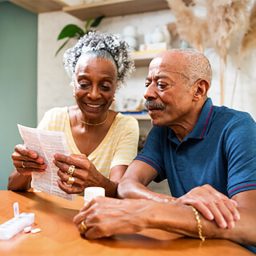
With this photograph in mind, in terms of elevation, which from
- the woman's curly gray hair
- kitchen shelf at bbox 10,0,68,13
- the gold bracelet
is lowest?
the gold bracelet

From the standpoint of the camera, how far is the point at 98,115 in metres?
1.74

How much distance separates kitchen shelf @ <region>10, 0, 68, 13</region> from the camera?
2.93m

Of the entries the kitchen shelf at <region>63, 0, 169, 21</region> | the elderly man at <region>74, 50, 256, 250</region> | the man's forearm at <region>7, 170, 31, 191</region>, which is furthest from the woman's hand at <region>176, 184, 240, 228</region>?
the kitchen shelf at <region>63, 0, 169, 21</region>

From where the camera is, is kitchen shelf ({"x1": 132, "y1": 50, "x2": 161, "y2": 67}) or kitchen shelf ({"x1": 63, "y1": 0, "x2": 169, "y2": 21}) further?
kitchen shelf ({"x1": 63, "y1": 0, "x2": 169, "y2": 21})

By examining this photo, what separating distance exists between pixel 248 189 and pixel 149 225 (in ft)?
1.16

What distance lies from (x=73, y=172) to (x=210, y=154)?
0.50 m

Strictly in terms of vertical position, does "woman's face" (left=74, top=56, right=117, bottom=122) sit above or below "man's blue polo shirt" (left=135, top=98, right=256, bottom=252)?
above

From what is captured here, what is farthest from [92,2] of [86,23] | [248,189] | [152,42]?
[248,189]

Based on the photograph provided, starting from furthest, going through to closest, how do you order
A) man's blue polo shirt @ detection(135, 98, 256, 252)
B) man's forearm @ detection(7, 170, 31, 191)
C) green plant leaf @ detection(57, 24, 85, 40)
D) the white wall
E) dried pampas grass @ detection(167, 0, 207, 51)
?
1. green plant leaf @ detection(57, 24, 85, 40)
2. the white wall
3. dried pampas grass @ detection(167, 0, 207, 51)
4. man's forearm @ detection(7, 170, 31, 191)
5. man's blue polo shirt @ detection(135, 98, 256, 252)

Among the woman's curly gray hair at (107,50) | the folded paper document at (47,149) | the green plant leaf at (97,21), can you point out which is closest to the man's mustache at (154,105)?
the folded paper document at (47,149)

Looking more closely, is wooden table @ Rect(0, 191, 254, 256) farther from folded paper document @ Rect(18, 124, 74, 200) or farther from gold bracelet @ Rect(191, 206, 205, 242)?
folded paper document @ Rect(18, 124, 74, 200)

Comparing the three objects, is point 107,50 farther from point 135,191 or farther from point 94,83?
point 135,191

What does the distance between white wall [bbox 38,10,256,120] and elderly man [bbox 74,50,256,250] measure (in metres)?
1.25

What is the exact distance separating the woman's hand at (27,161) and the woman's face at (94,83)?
48cm
